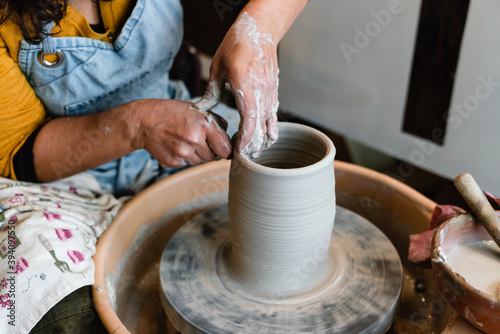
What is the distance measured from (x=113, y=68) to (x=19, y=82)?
260 millimetres

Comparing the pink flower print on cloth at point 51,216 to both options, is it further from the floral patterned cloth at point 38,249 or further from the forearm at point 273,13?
the forearm at point 273,13

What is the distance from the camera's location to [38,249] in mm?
1118

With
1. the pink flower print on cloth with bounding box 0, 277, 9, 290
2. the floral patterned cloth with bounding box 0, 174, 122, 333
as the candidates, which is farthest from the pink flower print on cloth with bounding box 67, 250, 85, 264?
the pink flower print on cloth with bounding box 0, 277, 9, 290

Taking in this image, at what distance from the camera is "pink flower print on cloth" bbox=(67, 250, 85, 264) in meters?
1.16

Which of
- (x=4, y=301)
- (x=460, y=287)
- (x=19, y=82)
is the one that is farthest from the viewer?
(x=19, y=82)

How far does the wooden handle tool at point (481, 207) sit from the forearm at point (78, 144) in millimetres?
830

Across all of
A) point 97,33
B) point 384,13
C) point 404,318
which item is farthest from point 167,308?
point 384,13

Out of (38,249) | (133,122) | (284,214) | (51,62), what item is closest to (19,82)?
(51,62)

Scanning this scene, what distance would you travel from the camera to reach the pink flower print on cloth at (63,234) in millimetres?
1165

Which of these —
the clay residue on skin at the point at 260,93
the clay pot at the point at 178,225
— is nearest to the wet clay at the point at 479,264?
the clay pot at the point at 178,225

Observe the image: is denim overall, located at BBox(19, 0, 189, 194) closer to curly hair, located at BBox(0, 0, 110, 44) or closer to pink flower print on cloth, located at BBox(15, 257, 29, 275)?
curly hair, located at BBox(0, 0, 110, 44)

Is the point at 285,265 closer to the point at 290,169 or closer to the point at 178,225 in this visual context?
the point at 290,169

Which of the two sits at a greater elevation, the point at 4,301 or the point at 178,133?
the point at 178,133

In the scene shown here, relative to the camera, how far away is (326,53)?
8.90 ft
